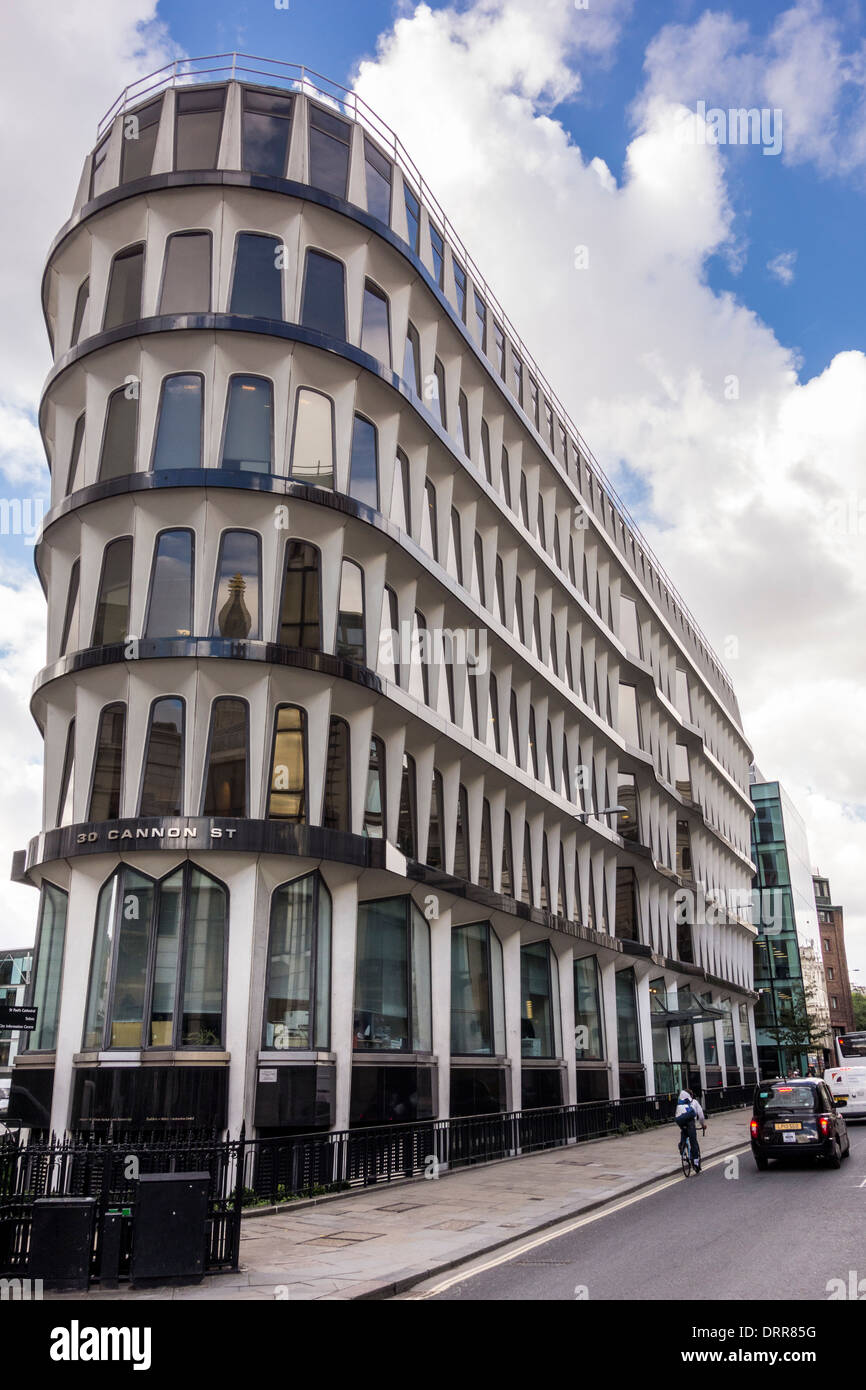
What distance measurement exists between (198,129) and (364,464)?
320 inches

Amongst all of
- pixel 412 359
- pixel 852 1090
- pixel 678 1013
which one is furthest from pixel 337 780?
pixel 678 1013

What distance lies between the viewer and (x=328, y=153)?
23938 millimetres

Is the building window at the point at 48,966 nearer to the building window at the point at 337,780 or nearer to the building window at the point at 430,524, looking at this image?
the building window at the point at 337,780

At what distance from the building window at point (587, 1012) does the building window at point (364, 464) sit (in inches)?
731

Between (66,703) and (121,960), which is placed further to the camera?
(66,703)

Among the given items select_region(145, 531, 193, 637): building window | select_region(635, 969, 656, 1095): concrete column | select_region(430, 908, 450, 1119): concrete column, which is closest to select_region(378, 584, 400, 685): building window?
select_region(145, 531, 193, 637): building window

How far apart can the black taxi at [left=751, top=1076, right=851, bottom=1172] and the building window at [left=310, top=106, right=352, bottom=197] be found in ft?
70.0

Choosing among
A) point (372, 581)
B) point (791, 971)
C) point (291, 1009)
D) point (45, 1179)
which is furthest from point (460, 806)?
point (791, 971)

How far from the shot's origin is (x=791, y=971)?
252 feet

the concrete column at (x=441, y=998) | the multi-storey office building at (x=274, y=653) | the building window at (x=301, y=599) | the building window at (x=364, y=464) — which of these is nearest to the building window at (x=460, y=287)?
the multi-storey office building at (x=274, y=653)

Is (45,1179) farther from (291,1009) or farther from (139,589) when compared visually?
(139,589)

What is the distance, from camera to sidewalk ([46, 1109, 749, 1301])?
9914 mm
